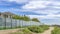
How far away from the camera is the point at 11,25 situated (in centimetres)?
3419

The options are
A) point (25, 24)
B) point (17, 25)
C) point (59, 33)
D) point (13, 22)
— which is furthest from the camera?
point (25, 24)

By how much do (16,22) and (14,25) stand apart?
1.08m

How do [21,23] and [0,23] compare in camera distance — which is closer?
[0,23]

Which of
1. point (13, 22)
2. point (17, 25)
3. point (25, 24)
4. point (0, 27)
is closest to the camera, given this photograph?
point (0, 27)

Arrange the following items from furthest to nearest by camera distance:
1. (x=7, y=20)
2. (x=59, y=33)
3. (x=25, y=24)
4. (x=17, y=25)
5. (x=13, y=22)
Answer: (x=25, y=24)
(x=17, y=25)
(x=13, y=22)
(x=7, y=20)
(x=59, y=33)

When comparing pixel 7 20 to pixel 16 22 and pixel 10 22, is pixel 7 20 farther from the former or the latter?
pixel 16 22

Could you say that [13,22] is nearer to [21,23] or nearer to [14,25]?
[14,25]

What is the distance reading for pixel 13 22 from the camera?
3481 centimetres

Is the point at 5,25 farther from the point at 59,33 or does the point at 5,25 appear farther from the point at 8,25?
the point at 59,33

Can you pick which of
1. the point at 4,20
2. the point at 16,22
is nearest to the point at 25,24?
the point at 16,22

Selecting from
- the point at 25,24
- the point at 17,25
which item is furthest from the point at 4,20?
the point at 25,24

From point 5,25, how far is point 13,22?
3.06 m

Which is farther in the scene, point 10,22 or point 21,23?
point 21,23

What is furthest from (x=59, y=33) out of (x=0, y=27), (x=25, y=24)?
(x=25, y=24)
